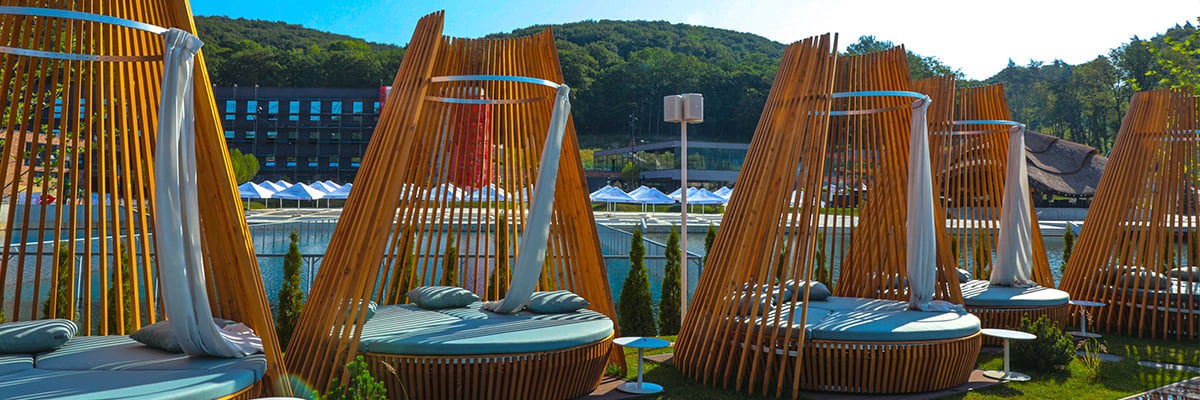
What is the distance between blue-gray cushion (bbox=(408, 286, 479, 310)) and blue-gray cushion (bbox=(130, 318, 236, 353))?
6.42 feet

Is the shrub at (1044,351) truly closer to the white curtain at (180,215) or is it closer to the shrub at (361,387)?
the shrub at (361,387)

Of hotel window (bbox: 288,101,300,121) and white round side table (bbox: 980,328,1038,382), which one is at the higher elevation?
hotel window (bbox: 288,101,300,121)

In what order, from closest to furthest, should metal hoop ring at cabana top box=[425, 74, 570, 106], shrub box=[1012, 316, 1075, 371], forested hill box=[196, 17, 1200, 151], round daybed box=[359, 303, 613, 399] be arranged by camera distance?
round daybed box=[359, 303, 613, 399] → metal hoop ring at cabana top box=[425, 74, 570, 106] → shrub box=[1012, 316, 1075, 371] → forested hill box=[196, 17, 1200, 151]

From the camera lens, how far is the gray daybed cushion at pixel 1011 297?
21.9 feet

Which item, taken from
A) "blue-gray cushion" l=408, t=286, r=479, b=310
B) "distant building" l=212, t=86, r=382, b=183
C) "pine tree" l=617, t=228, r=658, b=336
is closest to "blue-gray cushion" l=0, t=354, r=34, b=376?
"blue-gray cushion" l=408, t=286, r=479, b=310

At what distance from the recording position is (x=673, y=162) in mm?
47312

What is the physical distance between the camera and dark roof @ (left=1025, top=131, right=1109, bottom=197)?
23797 mm

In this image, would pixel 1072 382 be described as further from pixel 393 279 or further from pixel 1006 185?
pixel 393 279

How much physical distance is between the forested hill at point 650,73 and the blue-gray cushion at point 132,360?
45.1 metres

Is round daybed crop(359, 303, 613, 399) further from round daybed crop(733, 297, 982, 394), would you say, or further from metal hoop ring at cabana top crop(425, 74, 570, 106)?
metal hoop ring at cabana top crop(425, 74, 570, 106)

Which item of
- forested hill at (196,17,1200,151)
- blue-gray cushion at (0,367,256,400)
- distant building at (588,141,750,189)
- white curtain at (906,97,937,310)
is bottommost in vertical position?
blue-gray cushion at (0,367,256,400)

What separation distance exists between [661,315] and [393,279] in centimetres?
274

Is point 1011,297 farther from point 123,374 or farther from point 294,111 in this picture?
point 294,111

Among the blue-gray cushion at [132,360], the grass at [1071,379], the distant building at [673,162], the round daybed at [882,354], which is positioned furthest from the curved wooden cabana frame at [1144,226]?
the distant building at [673,162]
